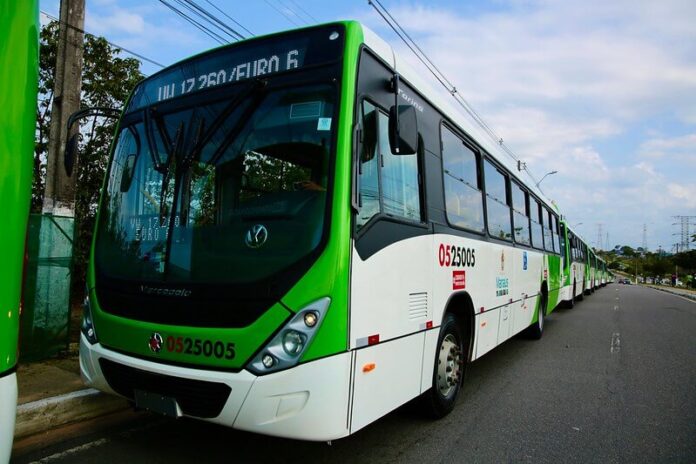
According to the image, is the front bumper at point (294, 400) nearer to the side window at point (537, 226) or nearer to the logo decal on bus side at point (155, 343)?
the logo decal on bus side at point (155, 343)

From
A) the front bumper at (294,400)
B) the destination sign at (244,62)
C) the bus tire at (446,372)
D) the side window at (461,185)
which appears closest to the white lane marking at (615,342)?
the side window at (461,185)

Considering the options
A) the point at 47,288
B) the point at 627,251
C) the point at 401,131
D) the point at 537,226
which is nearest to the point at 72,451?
the point at 47,288

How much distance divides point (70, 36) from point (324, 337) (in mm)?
6206

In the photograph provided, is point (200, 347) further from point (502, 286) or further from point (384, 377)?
point (502, 286)

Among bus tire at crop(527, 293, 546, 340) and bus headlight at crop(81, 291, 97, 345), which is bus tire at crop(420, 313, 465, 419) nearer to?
bus headlight at crop(81, 291, 97, 345)

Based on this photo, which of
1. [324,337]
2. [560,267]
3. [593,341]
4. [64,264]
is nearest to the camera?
[324,337]

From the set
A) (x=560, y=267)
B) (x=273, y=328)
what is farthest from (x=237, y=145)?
(x=560, y=267)

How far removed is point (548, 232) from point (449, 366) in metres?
7.61

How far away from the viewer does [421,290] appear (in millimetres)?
3883

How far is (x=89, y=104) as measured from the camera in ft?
34.4

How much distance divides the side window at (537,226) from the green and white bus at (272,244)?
5.82m

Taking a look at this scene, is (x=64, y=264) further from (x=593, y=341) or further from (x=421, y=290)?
(x=593, y=341)

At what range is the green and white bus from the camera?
2.83 m

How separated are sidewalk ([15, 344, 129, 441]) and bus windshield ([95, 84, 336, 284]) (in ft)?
5.03
